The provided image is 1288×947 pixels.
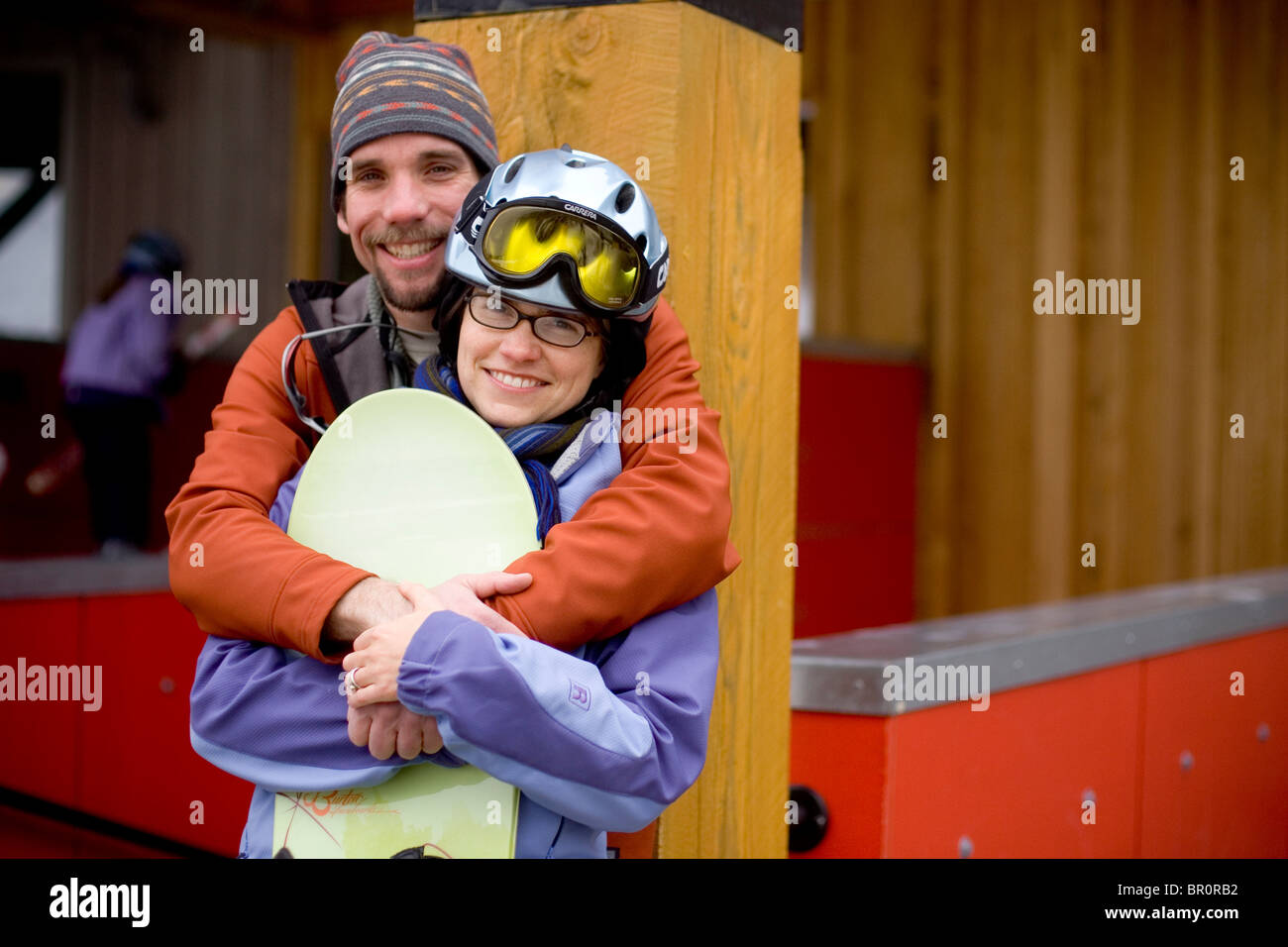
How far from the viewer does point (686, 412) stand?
1.60 meters

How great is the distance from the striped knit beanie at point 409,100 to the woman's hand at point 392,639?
62 cm

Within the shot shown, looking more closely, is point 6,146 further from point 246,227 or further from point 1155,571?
point 1155,571

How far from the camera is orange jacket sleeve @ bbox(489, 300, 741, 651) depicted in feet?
4.76

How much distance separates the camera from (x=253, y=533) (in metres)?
1.50

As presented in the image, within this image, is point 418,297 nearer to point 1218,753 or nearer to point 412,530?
point 412,530

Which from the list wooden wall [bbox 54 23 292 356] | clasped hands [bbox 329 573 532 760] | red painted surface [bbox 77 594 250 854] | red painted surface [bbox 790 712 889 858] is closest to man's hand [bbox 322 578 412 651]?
clasped hands [bbox 329 573 532 760]

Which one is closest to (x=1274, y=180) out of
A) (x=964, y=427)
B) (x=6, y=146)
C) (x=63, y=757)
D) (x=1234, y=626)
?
(x=964, y=427)

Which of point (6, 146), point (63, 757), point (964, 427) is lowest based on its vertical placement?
point (63, 757)

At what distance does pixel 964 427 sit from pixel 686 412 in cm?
559

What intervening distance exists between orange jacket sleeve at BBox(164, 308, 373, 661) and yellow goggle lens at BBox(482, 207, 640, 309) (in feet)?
1.14

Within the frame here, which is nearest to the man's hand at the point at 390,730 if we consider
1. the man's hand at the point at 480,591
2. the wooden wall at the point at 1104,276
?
Result: the man's hand at the point at 480,591

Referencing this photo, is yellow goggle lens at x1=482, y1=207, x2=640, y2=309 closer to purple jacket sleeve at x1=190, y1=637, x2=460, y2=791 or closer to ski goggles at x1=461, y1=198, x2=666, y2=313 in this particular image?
ski goggles at x1=461, y1=198, x2=666, y2=313

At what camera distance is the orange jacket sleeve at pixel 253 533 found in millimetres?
1451

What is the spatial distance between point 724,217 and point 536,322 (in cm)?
57
